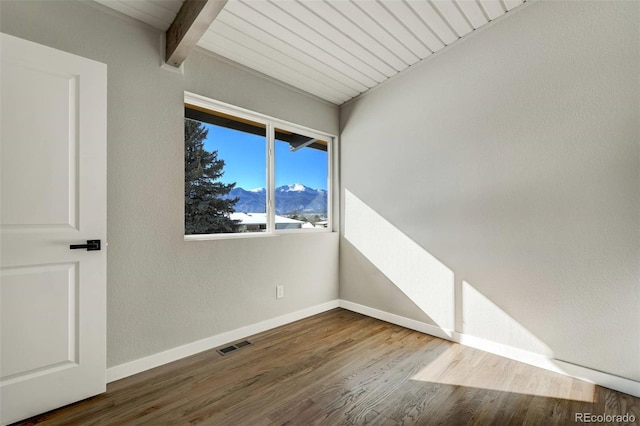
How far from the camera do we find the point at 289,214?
3273 millimetres

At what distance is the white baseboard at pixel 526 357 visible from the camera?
192 centimetres

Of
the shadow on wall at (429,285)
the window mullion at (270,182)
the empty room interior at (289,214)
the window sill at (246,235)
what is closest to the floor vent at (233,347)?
the empty room interior at (289,214)

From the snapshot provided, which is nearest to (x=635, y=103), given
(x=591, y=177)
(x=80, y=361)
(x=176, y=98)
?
(x=591, y=177)

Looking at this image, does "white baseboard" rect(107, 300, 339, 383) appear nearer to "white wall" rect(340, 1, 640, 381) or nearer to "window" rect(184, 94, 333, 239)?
"window" rect(184, 94, 333, 239)

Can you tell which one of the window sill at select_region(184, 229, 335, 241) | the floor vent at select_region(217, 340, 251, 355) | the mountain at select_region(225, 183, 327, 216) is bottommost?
the floor vent at select_region(217, 340, 251, 355)

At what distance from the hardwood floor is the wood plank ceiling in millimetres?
2645

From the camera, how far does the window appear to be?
8.34 ft

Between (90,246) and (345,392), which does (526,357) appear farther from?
(90,246)

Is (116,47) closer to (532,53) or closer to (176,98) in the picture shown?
(176,98)

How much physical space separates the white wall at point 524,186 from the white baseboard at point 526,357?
5cm

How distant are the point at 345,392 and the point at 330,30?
2768 mm

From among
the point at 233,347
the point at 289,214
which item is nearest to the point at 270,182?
the point at 289,214

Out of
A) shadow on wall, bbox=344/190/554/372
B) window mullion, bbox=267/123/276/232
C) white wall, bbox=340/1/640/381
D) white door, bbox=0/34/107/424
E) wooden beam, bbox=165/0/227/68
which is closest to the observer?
white door, bbox=0/34/107/424

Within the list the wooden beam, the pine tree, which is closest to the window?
the pine tree
